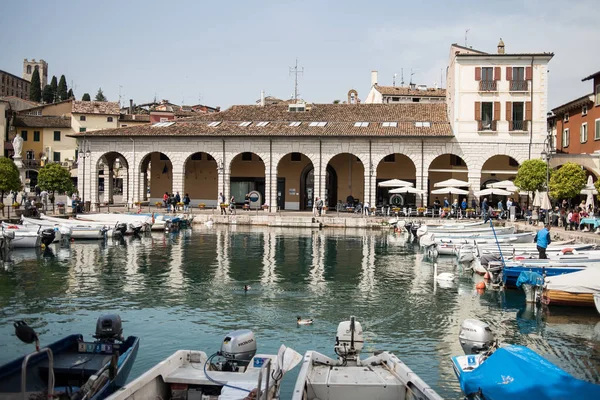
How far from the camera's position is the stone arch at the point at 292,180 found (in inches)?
1860

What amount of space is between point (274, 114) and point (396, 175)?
1055 centimetres

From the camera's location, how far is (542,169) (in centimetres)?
3550

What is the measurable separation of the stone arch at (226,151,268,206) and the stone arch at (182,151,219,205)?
1354mm

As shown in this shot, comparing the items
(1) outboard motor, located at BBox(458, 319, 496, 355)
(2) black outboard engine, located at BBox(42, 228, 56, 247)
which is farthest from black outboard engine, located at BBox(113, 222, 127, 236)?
(1) outboard motor, located at BBox(458, 319, 496, 355)

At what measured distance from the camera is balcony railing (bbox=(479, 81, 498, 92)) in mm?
41656

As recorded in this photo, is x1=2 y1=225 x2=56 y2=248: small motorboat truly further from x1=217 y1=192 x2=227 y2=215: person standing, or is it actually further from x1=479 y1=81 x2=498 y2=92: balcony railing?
x1=479 y1=81 x2=498 y2=92: balcony railing

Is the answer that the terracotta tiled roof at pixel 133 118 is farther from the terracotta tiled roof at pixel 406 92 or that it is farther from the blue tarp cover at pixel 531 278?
the blue tarp cover at pixel 531 278

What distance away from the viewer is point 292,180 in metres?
47.6

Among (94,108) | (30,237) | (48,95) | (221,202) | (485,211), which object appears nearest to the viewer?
(30,237)

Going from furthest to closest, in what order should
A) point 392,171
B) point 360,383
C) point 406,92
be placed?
point 406,92
point 392,171
point 360,383

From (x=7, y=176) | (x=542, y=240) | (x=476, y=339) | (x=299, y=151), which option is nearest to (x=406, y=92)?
(x=299, y=151)

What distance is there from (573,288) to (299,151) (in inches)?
1173

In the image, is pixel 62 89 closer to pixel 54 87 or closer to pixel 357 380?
pixel 54 87

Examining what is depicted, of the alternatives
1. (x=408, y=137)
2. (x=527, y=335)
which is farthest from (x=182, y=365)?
(x=408, y=137)
